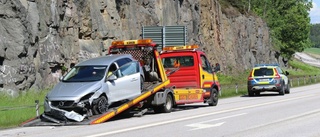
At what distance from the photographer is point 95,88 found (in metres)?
15.5

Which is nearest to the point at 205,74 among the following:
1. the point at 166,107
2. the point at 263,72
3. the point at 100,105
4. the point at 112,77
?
the point at 166,107

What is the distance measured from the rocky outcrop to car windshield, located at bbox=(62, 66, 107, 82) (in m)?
6.51

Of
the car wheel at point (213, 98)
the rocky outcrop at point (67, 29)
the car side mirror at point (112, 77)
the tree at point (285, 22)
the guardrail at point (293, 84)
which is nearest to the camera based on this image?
the car side mirror at point (112, 77)

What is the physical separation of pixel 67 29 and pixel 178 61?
9475 mm

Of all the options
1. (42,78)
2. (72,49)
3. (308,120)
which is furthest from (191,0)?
(308,120)

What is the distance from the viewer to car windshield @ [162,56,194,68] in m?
22.3

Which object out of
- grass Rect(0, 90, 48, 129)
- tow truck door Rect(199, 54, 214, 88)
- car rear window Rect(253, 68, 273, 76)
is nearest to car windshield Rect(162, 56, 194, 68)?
tow truck door Rect(199, 54, 214, 88)

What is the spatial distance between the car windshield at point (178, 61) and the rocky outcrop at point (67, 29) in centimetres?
627

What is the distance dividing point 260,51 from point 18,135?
64.1 metres

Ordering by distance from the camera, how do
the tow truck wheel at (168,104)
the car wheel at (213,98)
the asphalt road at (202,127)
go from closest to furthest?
the asphalt road at (202,127) → the tow truck wheel at (168,104) → the car wheel at (213,98)

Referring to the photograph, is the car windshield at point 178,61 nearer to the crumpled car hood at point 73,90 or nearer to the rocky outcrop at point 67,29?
the rocky outcrop at point 67,29

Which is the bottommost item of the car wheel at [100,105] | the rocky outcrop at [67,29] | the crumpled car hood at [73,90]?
the car wheel at [100,105]

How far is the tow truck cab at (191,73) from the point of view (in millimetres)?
21984

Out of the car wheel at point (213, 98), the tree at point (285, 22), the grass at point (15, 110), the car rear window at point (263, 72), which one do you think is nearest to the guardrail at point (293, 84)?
the car rear window at point (263, 72)
